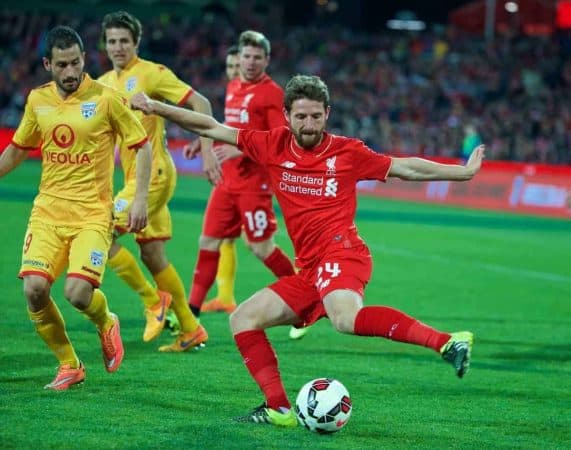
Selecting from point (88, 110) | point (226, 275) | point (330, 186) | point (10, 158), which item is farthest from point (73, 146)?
point (226, 275)

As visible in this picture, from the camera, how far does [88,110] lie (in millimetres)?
6730

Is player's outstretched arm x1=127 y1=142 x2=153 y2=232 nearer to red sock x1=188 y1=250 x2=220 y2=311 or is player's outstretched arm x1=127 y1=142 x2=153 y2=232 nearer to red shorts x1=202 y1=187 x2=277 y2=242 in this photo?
red sock x1=188 y1=250 x2=220 y2=311

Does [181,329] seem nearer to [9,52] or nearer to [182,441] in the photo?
[182,441]

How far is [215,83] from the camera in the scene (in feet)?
109

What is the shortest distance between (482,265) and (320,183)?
8.67 metres

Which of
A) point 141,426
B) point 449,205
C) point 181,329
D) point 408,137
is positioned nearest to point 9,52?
point 408,137

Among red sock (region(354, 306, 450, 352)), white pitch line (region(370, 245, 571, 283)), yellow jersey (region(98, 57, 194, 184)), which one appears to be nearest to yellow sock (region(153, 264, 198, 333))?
yellow jersey (region(98, 57, 194, 184))

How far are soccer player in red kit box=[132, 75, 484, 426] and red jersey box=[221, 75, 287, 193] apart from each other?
9.96 feet

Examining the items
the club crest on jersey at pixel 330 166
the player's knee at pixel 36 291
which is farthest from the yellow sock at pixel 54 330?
the club crest on jersey at pixel 330 166

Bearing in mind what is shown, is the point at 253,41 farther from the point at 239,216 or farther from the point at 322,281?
the point at 322,281

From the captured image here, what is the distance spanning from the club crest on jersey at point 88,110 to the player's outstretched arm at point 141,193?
40 cm

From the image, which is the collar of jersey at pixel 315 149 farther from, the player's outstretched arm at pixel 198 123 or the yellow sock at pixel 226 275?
the yellow sock at pixel 226 275

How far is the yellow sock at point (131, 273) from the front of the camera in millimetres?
8461

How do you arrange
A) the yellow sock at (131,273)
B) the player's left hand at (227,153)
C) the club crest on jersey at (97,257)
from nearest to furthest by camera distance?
the club crest on jersey at (97,257)
the yellow sock at (131,273)
the player's left hand at (227,153)
